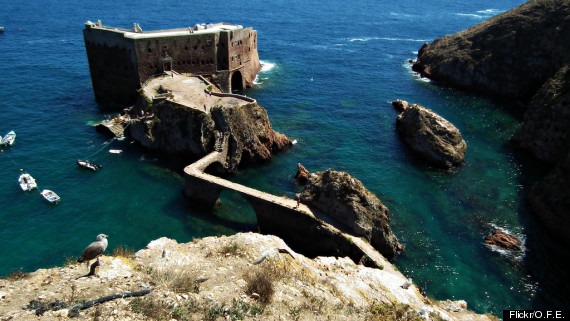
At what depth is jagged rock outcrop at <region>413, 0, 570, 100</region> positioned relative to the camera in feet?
267

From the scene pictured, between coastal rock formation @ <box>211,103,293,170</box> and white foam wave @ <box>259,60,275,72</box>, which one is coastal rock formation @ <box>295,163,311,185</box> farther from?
white foam wave @ <box>259,60,275,72</box>

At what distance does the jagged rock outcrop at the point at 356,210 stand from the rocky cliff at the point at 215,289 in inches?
309

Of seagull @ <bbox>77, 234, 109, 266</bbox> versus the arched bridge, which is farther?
the arched bridge

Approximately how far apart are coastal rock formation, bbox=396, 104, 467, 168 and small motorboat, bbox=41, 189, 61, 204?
4873cm

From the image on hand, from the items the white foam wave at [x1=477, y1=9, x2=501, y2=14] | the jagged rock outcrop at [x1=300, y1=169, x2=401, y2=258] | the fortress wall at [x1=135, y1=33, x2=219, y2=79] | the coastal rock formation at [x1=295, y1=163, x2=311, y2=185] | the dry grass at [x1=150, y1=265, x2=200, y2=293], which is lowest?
the coastal rock formation at [x1=295, y1=163, x2=311, y2=185]

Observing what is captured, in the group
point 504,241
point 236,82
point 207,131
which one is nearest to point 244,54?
point 236,82

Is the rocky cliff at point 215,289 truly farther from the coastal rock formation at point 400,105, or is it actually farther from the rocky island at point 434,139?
the coastal rock formation at point 400,105

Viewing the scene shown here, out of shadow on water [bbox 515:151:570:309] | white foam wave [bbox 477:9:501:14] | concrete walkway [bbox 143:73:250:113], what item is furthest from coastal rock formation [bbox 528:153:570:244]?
white foam wave [bbox 477:9:501:14]

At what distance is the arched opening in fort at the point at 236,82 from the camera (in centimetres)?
8254

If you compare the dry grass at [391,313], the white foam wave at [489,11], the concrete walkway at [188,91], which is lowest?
the dry grass at [391,313]

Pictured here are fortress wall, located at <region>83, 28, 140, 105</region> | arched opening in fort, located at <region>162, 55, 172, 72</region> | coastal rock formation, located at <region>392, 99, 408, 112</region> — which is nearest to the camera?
fortress wall, located at <region>83, 28, 140, 105</region>

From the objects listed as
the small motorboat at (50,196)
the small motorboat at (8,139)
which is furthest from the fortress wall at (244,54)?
the small motorboat at (50,196)

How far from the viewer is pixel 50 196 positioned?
1829 inches

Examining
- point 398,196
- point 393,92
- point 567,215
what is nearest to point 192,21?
point 393,92
